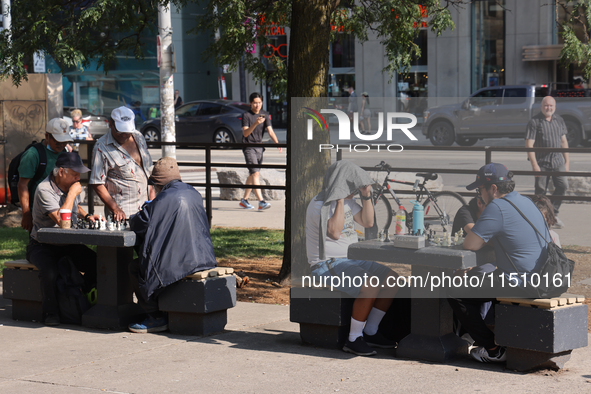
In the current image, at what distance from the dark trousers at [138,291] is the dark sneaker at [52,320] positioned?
2.73ft

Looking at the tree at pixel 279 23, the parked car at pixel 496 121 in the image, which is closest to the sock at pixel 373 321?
the parked car at pixel 496 121

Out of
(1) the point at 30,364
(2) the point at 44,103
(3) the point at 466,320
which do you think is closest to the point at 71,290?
(1) the point at 30,364

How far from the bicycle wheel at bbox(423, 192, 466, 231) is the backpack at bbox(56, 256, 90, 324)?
9.81 ft

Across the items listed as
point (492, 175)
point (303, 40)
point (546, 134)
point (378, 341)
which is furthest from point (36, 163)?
point (546, 134)

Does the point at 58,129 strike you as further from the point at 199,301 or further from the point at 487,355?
the point at 487,355

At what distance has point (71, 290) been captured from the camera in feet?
21.9

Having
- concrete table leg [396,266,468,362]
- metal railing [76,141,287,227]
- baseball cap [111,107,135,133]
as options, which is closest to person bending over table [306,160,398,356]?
concrete table leg [396,266,468,362]

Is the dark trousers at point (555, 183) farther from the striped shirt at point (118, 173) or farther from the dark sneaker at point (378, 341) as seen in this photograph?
the striped shirt at point (118, 173)

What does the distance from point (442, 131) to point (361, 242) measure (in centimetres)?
326

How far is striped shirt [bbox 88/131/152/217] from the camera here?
7.11 m

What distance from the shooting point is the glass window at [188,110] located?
28.3m

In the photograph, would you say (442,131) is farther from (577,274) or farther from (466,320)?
(466,320)

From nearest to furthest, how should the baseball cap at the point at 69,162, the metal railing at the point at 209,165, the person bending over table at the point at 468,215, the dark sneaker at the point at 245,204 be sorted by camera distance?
the person bending over table at the point at 468,215 < the baseball cap at the point at 69,162 < the metal railing at the point at 209,165 < the dark sneaker at the point at 245,204

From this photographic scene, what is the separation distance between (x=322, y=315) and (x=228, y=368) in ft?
2.73
